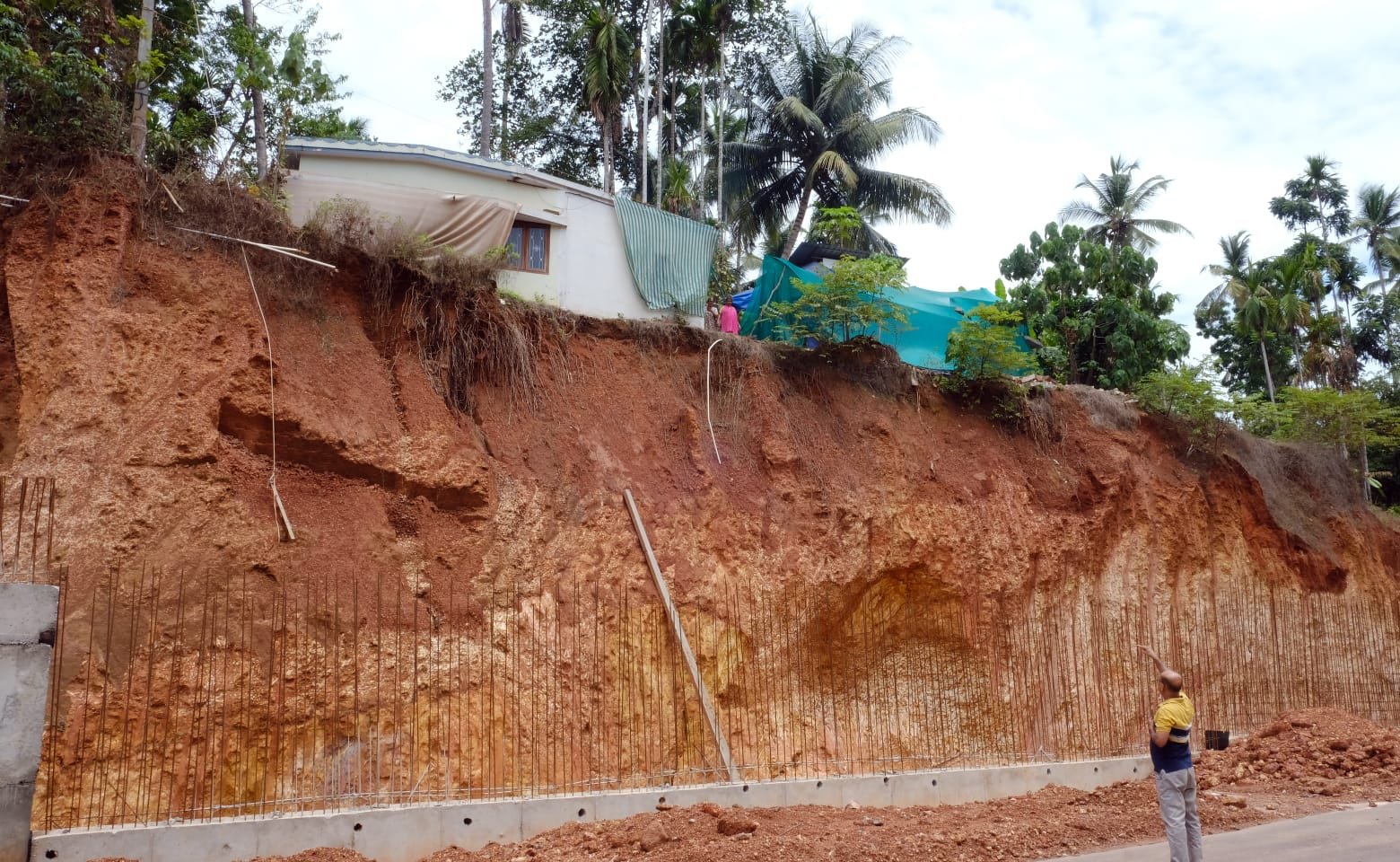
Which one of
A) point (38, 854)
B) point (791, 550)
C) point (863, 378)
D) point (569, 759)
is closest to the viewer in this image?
point (38, 854)

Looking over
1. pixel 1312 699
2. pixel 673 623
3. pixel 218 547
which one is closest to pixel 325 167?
pixel 218 547

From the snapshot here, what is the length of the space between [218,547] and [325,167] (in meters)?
7.99

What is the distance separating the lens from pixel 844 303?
49.6 ft

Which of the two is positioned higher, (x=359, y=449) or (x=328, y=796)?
(x=359, y=449)

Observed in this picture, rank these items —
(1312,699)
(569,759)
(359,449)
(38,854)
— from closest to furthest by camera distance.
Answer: (38,854) → (569,759) → (359,449) → (1312,699)

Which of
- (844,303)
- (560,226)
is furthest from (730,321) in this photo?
(560,226)

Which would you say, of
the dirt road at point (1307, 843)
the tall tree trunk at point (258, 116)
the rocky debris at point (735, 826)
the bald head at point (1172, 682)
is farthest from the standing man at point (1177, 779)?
the tall tree trunk at point (258, 116)

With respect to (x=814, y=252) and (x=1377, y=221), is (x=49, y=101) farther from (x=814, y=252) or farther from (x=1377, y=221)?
(x=1377, y=221)

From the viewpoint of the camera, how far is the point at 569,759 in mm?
9602

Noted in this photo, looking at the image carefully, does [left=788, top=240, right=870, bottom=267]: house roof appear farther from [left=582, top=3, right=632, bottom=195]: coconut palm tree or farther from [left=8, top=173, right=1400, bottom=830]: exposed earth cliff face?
[left=8, top=173, right=1400, bottom=830]: exposed earth cliff face

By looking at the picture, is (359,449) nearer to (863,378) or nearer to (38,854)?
(38,854)

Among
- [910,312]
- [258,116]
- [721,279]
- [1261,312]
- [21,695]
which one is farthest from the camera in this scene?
[1261,312]

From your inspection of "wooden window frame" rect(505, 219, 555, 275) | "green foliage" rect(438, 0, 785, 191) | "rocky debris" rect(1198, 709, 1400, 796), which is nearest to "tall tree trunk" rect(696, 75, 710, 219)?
"green foliage" rect(438, 0, 785, 191)

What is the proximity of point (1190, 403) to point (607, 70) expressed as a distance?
1331cm
